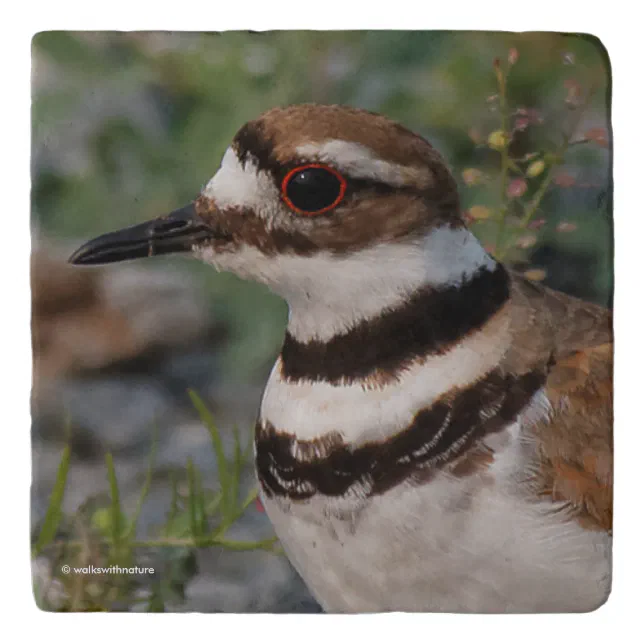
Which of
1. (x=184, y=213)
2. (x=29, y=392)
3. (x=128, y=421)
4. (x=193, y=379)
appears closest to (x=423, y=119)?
(x=184, y=213)

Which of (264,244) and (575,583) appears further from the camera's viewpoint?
(575,583)

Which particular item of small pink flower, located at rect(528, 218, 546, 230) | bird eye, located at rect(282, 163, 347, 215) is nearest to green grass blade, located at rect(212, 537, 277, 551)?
bird eye, located at rect(282, 163, 347, 215)

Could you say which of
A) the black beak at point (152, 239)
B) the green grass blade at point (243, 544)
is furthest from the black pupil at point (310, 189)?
the green grass blade at point (243, 544)

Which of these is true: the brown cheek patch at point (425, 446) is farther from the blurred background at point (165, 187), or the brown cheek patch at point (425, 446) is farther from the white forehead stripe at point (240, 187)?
the white forehead stripe at point (240, 187)


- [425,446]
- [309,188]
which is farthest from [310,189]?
[425,446]

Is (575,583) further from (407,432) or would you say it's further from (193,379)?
(193,379)

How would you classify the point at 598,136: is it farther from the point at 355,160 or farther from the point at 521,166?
the point at 355,160
